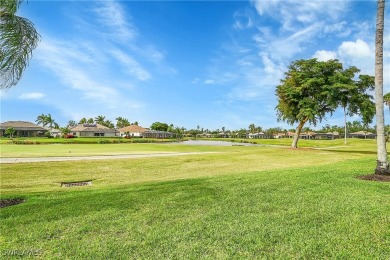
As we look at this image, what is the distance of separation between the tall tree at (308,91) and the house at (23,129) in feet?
304

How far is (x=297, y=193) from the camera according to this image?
25.6 ft

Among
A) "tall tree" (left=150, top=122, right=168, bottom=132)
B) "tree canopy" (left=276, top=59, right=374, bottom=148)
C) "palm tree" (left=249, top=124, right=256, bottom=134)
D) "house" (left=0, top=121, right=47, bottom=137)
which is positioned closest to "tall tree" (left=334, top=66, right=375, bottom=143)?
"tree canopy" (left=276, top=59, right=374, bottom=148)

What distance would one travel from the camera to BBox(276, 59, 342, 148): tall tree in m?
29.4

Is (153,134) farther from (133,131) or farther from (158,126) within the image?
(158,126)

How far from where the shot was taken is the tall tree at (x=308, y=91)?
29438 millimetres

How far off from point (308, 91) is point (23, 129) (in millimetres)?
95750

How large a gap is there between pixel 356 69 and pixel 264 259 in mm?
32816

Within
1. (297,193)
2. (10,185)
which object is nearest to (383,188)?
(297,193)

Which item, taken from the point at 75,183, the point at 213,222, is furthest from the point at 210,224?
the point at 75,183

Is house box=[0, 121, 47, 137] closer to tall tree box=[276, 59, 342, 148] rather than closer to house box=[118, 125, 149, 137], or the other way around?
house box=[118, 125, 149, 137]

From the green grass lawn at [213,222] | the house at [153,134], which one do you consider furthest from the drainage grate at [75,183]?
the house at [153,134]

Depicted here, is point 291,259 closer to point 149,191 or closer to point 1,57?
point 149,191

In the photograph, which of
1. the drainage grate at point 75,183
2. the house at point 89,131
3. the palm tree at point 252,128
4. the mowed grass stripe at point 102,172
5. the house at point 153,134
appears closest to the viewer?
the drainage grate at point 75,183

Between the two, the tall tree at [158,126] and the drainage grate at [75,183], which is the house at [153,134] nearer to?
the tall tree at [158,126]
